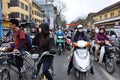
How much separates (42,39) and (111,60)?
12.0 ft

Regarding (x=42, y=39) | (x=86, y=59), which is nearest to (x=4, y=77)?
(x=42, y=39)

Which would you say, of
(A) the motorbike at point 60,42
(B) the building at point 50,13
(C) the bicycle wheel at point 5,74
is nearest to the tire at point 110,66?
(C) the bicycle wheel at point 5,74

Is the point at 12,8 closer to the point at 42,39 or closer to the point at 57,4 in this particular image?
the point at 57,4

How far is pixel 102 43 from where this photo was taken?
402 inches

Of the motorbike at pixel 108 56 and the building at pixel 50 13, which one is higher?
the building at pixel 50 13

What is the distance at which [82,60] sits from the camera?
717 cm

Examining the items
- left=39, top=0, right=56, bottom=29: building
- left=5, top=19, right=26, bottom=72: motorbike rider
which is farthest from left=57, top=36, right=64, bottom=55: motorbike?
left=39, top=0, right=56, bottom=29: building

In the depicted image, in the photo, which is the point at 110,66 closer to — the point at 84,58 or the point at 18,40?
the point at 84,58

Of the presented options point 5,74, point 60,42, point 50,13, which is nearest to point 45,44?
point 5,74

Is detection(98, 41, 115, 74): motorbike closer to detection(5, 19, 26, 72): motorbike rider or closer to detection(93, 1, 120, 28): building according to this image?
detection(5, 19, 26, 72): motorbike rider

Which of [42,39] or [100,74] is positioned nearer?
[42,39]

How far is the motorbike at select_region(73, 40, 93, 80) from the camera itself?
7.00 metres

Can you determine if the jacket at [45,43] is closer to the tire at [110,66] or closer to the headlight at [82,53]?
the headlight at [82,53]

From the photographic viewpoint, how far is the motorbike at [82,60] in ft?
23.0
